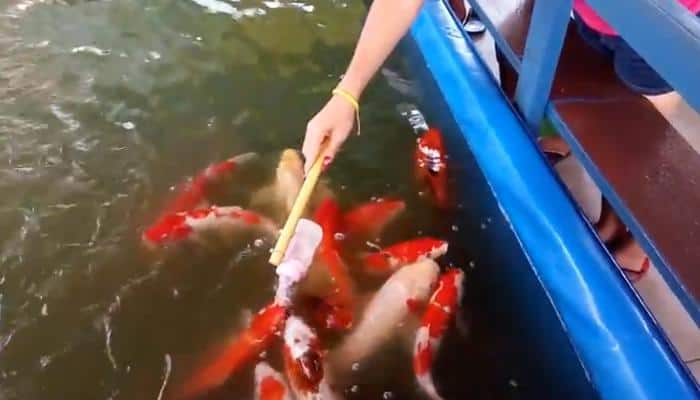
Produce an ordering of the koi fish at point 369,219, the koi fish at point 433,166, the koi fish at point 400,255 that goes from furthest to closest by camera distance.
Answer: the koi fish at point 433,166
the koi fish at point 369,219
the koi fish at point 400,255

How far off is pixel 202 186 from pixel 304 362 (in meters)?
0.71

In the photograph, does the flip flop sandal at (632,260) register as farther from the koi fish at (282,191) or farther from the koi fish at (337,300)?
the koi fish at (282,191)

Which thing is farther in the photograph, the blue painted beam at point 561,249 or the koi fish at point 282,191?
the koi fish at point 282,191

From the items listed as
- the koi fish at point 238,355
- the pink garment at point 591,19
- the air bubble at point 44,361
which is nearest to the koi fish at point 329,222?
the koi fish at point 238,355

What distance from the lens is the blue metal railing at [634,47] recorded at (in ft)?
4.18

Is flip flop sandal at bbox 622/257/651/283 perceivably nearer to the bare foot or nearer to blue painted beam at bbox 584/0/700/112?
the bare foot

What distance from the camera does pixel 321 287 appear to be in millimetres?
1807

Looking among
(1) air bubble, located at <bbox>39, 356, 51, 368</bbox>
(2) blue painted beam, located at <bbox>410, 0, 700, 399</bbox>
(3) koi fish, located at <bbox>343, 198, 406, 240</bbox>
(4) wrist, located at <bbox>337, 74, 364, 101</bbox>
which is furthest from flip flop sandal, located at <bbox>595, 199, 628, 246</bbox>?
(1) air bubble, located at <bbox>39, 356, 51, 368</bbox>


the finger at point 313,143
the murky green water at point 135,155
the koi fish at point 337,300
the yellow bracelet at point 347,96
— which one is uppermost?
the yellow bracelet at point 347,96

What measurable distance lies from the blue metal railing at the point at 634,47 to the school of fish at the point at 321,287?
1.17ft

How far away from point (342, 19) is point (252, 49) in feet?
1.34

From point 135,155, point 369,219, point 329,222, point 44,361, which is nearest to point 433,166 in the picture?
point 369,219

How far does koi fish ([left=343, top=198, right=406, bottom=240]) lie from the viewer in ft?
6.48

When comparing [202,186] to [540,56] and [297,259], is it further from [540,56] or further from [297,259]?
[540,56]
